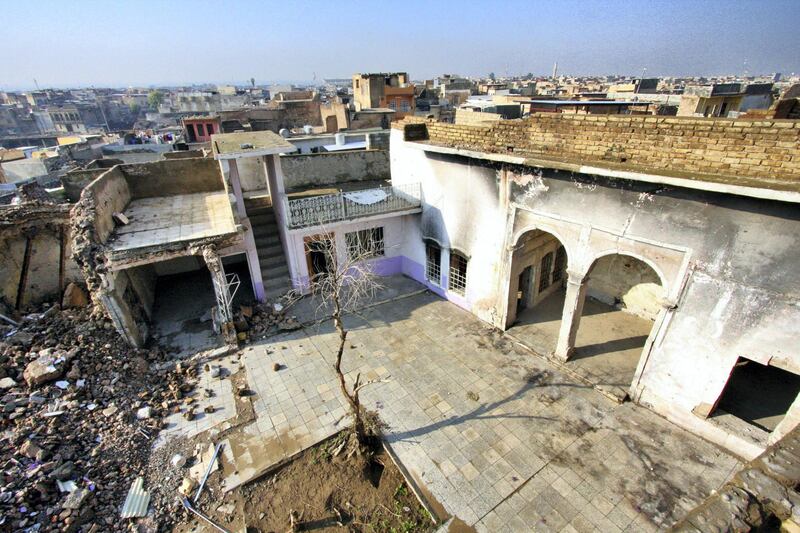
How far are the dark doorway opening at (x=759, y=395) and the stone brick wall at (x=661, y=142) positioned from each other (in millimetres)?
5151

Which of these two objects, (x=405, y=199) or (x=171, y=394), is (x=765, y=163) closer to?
(x=405, y=199)

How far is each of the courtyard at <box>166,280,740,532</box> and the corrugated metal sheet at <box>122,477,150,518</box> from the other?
62.3 inches

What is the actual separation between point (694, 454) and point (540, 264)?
23.2 ft

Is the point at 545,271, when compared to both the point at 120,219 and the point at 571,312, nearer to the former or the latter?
the point at 571,312

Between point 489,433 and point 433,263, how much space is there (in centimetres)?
772

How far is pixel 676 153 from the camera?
830cm

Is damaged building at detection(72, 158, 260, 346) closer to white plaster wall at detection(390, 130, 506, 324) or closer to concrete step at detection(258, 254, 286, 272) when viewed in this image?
concrete step at detection(258, 254, 286, 272)

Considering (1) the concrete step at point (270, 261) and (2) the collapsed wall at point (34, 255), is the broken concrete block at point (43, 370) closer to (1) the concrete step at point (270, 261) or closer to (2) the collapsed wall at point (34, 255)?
(2) the collapsed wall at point (34, 255)

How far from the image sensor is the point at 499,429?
9461 millimetres

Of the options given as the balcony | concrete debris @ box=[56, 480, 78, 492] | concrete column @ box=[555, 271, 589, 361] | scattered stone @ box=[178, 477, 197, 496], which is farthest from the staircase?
concrete column @ box=[555, 271, 589, 361]

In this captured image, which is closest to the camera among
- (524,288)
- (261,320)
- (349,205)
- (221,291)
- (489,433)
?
(489,433)

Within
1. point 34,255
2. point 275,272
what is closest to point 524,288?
point 275,272

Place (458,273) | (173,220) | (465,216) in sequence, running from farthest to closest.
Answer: (458,273), (173,220), (465,216)

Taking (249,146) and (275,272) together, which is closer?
(249,146)
